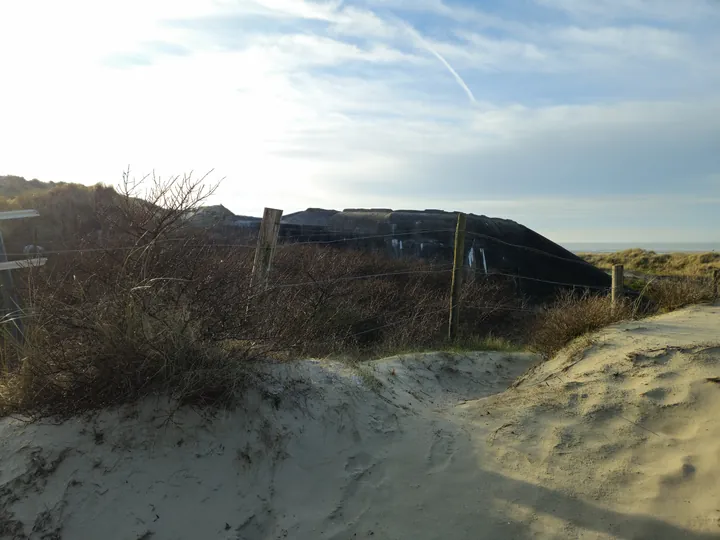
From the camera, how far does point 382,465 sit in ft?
13.7

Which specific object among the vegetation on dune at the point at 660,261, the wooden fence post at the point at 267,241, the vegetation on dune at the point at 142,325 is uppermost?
the vegetation on dune at the point at 660,261

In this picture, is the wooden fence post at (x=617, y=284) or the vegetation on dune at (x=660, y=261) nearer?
the wooden fence post at (x=617, y=284)

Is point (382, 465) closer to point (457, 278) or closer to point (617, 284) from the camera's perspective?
point (457, 278)

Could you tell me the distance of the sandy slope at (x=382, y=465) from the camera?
11.0 ft

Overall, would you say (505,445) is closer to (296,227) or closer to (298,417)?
(298,417)

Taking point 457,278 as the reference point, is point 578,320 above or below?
below

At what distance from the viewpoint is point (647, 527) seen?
331 cm

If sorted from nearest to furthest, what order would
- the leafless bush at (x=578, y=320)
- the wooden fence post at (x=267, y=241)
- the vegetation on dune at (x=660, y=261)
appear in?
the wooden fence post at (x=267, y=241), the leafless bush at (x=578, y=320), the vegetation on dune at (x=660, y=261)

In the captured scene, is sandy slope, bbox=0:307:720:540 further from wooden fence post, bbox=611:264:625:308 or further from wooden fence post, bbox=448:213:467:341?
wooden fence post, bbox=448:213:467:341

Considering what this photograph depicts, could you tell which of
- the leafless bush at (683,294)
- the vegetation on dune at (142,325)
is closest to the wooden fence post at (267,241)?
the vegetation on dune at (142,325)

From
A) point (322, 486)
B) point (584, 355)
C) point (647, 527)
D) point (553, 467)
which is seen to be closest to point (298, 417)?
point (322, 486)

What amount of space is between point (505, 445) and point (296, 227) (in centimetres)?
1328

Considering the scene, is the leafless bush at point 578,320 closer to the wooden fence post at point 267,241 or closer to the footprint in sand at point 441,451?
the footprint in sand at point 441,451

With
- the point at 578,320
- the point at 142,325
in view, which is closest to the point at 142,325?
the point at 142,325
